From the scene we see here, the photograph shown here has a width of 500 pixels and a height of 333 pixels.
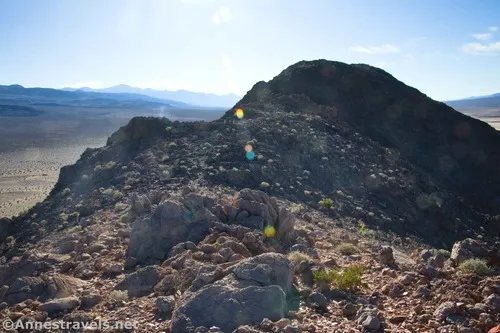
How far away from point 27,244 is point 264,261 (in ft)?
34.5

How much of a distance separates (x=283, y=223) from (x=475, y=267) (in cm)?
463

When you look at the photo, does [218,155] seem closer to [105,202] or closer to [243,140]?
[243,140]

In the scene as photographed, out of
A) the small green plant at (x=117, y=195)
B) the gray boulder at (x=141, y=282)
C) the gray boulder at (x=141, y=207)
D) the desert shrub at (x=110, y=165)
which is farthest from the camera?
the desert shrub at (x=110, y=165)

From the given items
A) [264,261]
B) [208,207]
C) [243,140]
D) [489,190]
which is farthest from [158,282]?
[489,190]

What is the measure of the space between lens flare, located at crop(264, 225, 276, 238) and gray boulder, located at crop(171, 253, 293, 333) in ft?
10.7

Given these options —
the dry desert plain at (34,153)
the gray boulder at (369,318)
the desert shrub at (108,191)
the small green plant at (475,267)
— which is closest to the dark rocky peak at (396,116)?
the desert shrub at (108,191)

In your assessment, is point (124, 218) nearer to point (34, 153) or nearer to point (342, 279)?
point (342, 279)

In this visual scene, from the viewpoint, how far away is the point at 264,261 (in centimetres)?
723

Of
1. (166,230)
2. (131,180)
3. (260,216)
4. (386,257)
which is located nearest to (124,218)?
(166,230)

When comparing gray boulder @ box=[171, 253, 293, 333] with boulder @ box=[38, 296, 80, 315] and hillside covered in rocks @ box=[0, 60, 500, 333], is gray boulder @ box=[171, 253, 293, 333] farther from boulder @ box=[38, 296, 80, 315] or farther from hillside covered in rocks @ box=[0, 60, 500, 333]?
boulder @ box=[38, 296, 80, 315]

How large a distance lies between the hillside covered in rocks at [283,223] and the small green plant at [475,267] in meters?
0.03

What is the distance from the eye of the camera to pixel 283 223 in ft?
36.0

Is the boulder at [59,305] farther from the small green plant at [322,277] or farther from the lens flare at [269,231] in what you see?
the lens flare at [269,231]

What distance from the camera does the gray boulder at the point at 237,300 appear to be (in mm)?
6184
